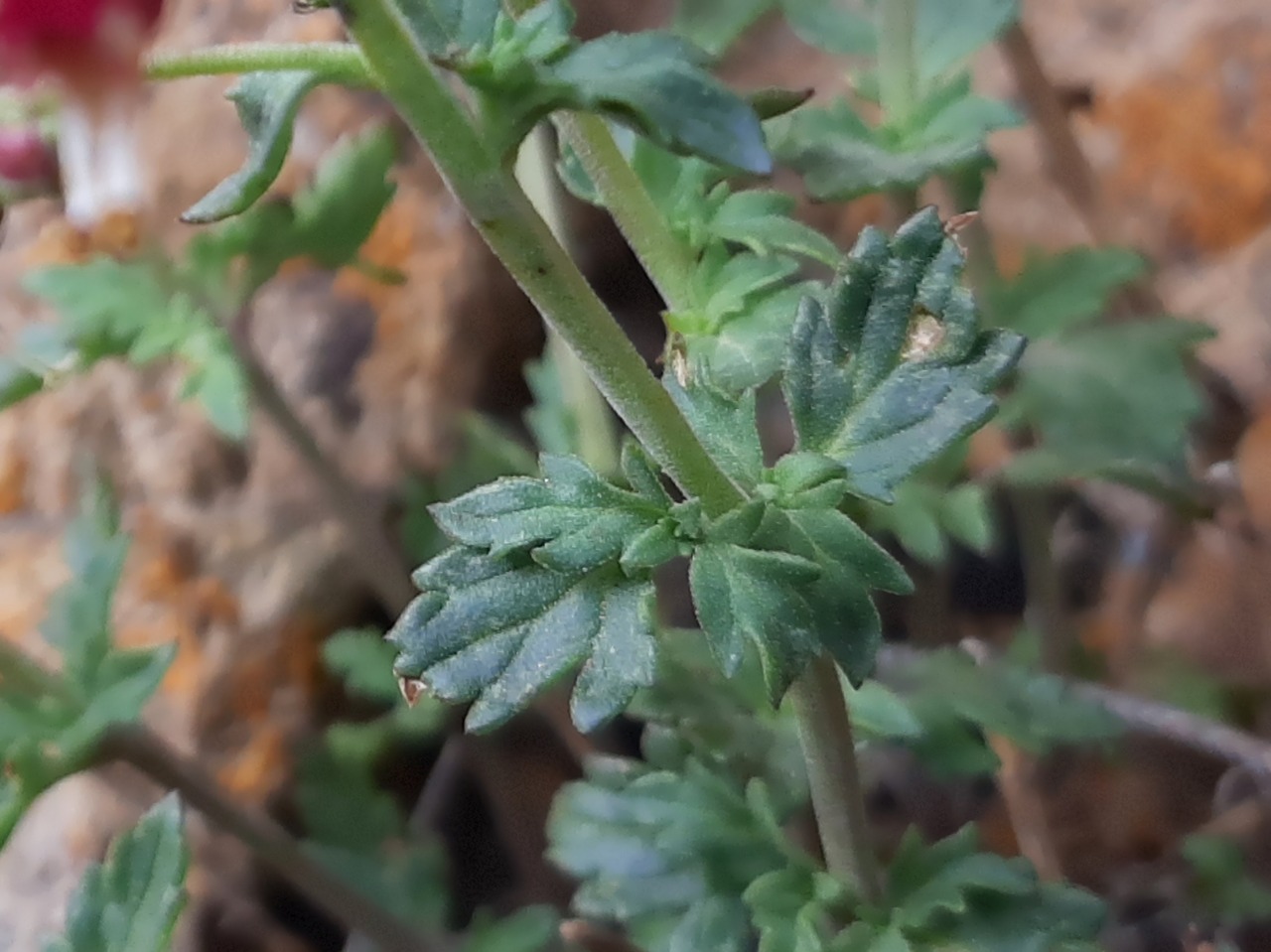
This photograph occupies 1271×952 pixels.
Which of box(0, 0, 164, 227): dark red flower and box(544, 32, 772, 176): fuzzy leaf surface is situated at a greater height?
box(0, 0, 164, 227): dark red flower

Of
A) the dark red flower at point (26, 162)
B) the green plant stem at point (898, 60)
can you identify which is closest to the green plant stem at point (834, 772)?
the green plant stem at point (898, 60)

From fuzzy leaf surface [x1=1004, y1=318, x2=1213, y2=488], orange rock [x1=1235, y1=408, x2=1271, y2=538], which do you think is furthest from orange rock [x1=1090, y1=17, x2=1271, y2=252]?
fuzzy leaf surface [x1=1004, y1=318, x2=1213, y2=488]

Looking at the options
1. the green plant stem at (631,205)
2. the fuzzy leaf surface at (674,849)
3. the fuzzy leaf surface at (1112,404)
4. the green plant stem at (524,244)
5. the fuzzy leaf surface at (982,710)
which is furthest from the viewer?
the fuzzy leaf surface at (1112,404)

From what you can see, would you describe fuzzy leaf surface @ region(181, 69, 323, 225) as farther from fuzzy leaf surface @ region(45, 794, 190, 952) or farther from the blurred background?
the blurred background

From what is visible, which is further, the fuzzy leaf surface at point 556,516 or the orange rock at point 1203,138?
the orange rock at point 1203,138

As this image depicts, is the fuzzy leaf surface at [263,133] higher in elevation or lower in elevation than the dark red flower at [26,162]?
lower

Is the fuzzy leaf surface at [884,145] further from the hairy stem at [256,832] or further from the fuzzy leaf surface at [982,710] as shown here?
the hairy stem at [256,832]
